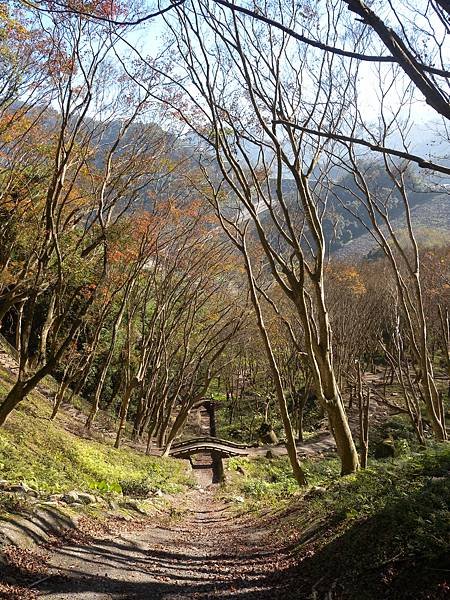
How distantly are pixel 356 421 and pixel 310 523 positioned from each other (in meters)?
21.9

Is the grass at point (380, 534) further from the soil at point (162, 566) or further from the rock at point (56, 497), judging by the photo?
the rock at point (56, 497)

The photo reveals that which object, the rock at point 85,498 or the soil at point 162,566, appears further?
the rock at point 85,498

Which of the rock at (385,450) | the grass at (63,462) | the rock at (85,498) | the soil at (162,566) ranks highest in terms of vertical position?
the rock at (385,450)

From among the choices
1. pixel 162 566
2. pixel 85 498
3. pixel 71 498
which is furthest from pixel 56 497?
pixel 162 566

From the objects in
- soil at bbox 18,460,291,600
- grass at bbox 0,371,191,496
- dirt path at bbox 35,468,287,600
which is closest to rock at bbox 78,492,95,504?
grass at bbox 0,371,191,496

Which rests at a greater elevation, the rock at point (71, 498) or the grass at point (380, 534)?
the grass at point (380, 534)

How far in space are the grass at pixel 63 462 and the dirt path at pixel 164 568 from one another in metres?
2.05

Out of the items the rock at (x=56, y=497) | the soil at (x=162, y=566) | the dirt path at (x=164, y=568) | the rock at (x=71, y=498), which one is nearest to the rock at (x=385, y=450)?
the soil at (x=162, y=566)

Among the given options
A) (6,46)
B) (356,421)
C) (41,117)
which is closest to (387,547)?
(6,46)

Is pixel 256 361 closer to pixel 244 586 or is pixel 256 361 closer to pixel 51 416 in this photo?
pixel 51 416

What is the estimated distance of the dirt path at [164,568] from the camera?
4.24 meters

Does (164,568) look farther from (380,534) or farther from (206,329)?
(206,329)

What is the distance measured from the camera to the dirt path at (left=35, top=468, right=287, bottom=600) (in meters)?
4.24

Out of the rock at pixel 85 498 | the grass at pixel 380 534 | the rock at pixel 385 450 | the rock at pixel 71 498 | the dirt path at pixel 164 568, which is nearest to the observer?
the grass at pixel 380 534
